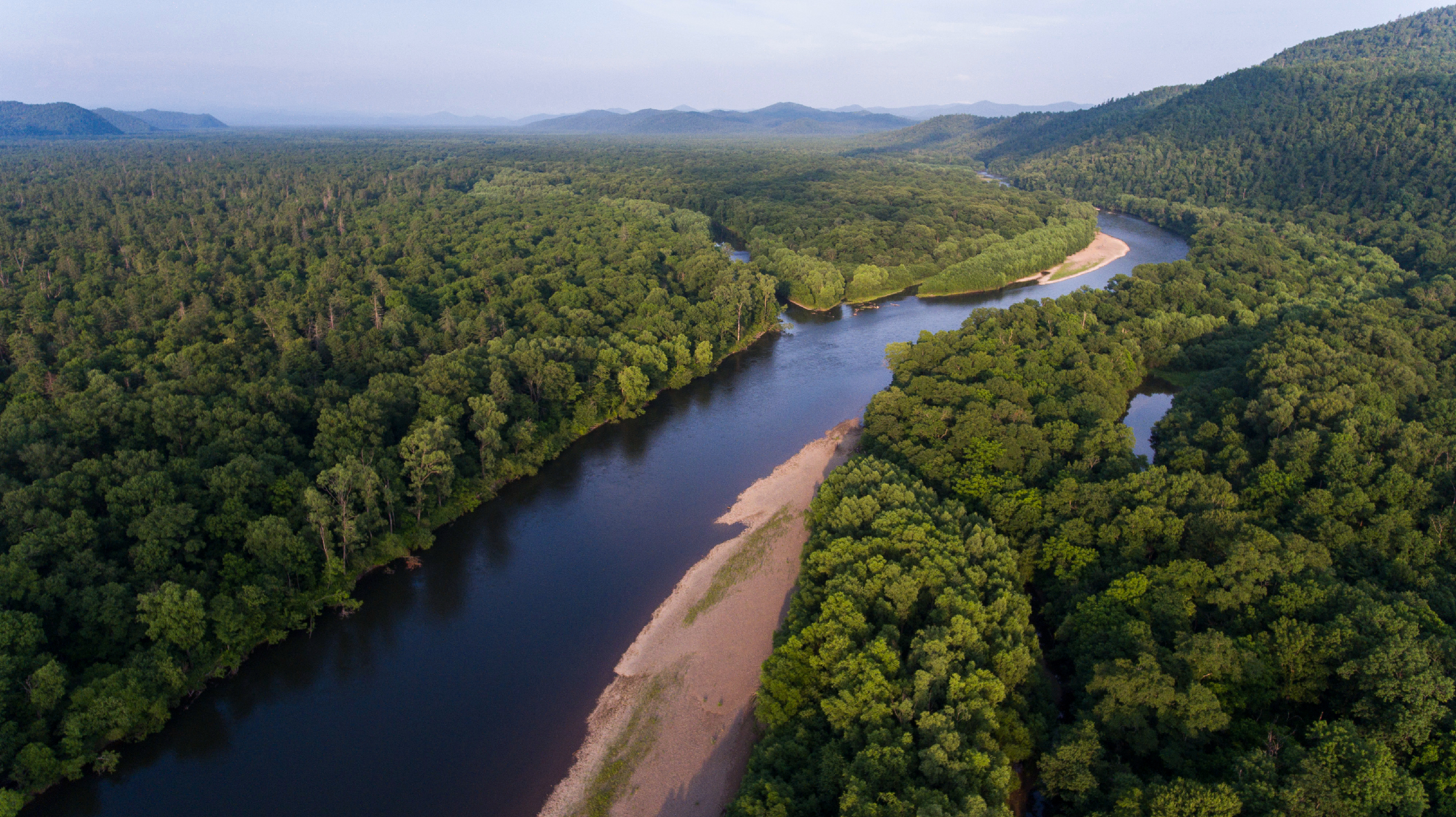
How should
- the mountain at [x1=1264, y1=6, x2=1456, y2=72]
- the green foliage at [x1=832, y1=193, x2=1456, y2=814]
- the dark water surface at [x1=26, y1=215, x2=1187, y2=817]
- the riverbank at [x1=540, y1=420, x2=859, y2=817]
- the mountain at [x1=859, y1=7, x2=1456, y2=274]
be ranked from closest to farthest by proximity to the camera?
the green foliage at [x1=832, y1=193, x2=1456, y2=814]
the riverbank at [x1=540, y1=420, x2=859, y2=817]
the dark water surface at [x1=26, y1=215, x2=1187, y2=817]
the mountain at [x1=859, y1=7, x2=1456, y2=274]
the mountain at [x1=1264, y1=6, x2=1456, y2=72]

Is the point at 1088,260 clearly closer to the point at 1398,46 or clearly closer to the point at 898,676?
the point at 898,676

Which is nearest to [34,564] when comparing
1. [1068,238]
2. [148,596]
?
[148,596]

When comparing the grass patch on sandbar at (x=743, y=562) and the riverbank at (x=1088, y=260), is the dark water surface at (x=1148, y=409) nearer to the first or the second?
the grass patch on sandbar at (x=743, y=562)

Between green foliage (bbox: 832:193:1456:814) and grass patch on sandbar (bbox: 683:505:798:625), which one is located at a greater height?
green foliage (bbox: 832:193:1456:814)

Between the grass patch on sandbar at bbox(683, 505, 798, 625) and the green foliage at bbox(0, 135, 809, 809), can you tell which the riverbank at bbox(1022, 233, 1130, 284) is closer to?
the green foliage at bbox(0, 135, 809, 809)

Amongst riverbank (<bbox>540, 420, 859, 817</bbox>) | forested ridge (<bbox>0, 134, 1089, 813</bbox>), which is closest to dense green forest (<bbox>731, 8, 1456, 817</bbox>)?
riverbank (<bbox>540, 420, 859, 817</bbox>)

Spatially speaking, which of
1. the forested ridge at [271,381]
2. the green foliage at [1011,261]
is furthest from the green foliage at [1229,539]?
the green foliage at [1011,261]
